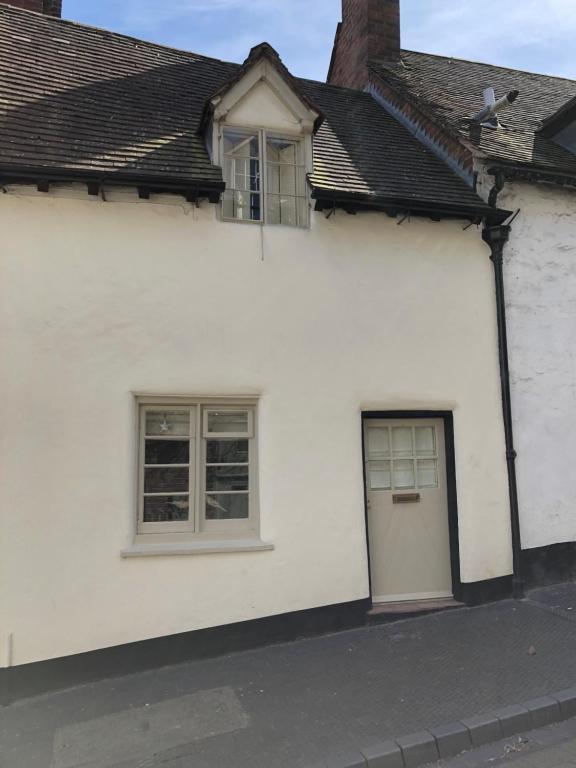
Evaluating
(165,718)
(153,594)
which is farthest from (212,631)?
(165,718)

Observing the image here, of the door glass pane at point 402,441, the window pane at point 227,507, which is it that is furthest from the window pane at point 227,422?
the door glass pane at point 402,441

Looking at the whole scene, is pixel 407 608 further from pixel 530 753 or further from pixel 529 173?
pixel 529 173

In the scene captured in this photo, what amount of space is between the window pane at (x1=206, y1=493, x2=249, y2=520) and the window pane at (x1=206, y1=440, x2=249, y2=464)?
1.21 feet

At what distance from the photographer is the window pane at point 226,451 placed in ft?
19.1

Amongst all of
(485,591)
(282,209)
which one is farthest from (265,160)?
(485,591)

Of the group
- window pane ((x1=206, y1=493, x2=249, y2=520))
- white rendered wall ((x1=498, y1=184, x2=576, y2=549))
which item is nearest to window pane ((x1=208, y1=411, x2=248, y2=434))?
window pane ((x1=206, y1=493, x2=249, y2=520))

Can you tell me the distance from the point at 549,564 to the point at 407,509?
2.09 meters

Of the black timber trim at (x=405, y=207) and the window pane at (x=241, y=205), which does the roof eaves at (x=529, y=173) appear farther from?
the window pane at (x=241, y=205)

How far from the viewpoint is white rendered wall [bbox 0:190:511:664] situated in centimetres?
508

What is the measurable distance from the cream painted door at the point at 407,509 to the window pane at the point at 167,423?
2229 mm

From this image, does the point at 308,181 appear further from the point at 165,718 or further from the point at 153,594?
the point at 165,718

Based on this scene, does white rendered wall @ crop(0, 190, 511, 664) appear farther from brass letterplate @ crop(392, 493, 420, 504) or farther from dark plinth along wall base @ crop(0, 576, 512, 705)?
brass letterplate @ crop(392, 493, 420, 504)

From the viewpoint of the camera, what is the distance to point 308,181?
20.4 ft

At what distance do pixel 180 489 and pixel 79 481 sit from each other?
40.5 inches
